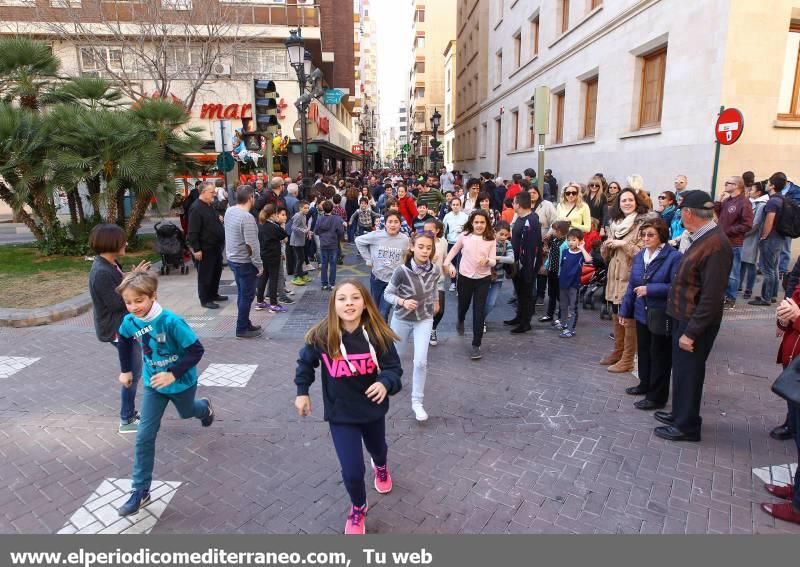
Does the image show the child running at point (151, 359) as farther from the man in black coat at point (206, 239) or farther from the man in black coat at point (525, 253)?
the man in black coat at point (525, 253)

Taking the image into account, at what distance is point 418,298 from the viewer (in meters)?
4.82

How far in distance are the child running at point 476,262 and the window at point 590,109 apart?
11.4 metres

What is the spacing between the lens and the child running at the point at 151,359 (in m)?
3.43

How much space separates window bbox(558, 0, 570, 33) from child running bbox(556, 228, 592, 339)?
14.5 meters

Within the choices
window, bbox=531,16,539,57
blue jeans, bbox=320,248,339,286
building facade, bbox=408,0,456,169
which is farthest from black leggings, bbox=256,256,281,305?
building facade, bbox=408,0,456,169

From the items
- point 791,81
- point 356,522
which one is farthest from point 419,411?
point 791,81

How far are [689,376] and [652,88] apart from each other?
35.4 ft

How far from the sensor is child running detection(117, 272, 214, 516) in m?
3.43

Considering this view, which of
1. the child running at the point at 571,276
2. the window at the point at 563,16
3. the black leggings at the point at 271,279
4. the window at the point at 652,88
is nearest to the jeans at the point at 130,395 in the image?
the black leggings at the point at 271,279

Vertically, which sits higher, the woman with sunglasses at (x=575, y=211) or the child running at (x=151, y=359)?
the woman with sunglasses at (x=575, y=211)

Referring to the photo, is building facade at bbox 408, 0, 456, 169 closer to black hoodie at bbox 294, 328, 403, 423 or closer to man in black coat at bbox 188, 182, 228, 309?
man in black coat at bbox 188, 182, 228, 309

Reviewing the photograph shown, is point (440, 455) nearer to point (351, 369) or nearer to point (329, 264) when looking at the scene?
point (351, 369)

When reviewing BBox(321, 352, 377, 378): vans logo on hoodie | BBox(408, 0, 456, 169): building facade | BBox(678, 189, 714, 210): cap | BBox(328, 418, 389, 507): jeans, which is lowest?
BBox(328, 418, 389, 507): jeans


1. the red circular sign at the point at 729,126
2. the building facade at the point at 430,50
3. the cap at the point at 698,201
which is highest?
the building facade at the point at 430,50
